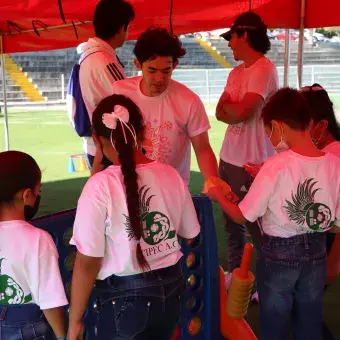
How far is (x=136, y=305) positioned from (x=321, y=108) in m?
1.26

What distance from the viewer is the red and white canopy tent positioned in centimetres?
352

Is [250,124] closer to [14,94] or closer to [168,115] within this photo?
[168,115]

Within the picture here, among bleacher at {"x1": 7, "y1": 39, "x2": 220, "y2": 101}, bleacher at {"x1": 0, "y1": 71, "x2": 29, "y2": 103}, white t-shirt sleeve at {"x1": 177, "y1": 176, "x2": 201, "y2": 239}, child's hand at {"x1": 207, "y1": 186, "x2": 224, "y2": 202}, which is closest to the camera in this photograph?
white t-shirt sleeve at {"x1": 177, "y1": 176, "x2": 201, "y2": 239}

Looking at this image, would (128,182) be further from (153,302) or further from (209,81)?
(209,81)

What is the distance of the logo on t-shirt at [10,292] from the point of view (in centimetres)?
179

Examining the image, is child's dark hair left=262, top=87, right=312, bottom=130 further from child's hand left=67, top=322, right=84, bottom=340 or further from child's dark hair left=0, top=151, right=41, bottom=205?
child's hand left=67, top=322, right=84, bottom=340

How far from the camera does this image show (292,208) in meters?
2.16

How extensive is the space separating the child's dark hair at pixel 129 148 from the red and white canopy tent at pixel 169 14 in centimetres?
163

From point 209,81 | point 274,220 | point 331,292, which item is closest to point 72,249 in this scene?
point 274,220

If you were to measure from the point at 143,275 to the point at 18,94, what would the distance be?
22.4 meters

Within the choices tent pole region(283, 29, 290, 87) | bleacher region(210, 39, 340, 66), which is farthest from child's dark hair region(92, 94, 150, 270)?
bleacher region(210, 39, 340, 66)

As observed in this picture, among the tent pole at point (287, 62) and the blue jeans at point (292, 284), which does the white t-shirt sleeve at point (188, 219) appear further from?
the tent pole at point (287, 62)

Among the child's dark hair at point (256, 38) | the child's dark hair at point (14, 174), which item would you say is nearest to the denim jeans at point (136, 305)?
the child's dark hair at point (14, 174)

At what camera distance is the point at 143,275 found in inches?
72.1
